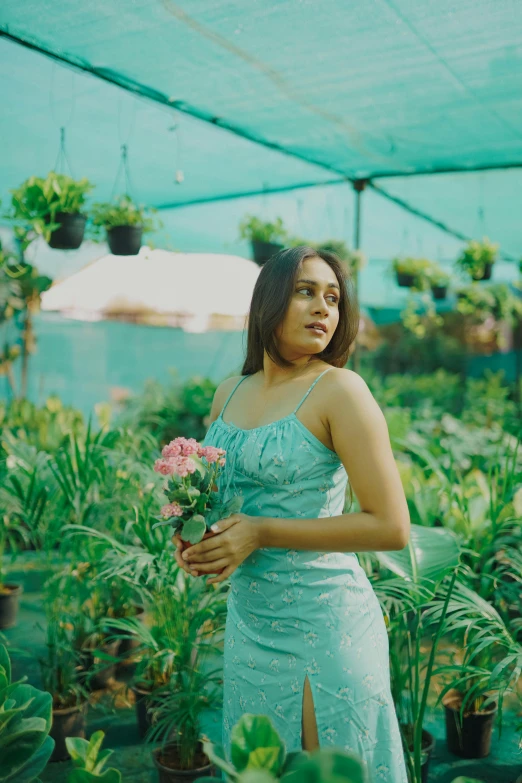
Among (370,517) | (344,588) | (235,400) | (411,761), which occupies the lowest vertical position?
(411,761)

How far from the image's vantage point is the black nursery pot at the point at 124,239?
375 cm

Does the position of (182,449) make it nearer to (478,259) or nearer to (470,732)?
(470,732)

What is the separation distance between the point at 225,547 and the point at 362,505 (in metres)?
0.25

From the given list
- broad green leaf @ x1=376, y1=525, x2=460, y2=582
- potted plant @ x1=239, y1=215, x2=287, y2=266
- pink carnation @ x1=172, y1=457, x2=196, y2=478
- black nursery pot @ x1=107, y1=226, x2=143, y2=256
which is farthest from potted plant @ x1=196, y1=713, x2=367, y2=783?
potted plant @ x1=239, y1=215, x2=287, y2=266

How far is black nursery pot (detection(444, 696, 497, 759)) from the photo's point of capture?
2426 millimetres

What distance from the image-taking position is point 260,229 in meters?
4.67

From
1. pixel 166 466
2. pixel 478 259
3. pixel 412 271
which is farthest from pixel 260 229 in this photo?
pixel 166 466

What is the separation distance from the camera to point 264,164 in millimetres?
4852

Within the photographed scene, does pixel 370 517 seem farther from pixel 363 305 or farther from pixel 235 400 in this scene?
pixel 363 305

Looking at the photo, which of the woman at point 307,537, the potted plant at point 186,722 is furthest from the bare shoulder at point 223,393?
the potted plant at point 186,722

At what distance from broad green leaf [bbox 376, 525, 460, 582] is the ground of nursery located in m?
0.74

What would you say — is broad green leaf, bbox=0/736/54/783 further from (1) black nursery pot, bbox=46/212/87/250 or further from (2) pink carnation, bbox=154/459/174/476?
(1) black nursery pot, bbox=46/212/87/250

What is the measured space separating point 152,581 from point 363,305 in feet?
32.5

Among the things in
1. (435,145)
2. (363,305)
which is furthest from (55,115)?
(363,305)
